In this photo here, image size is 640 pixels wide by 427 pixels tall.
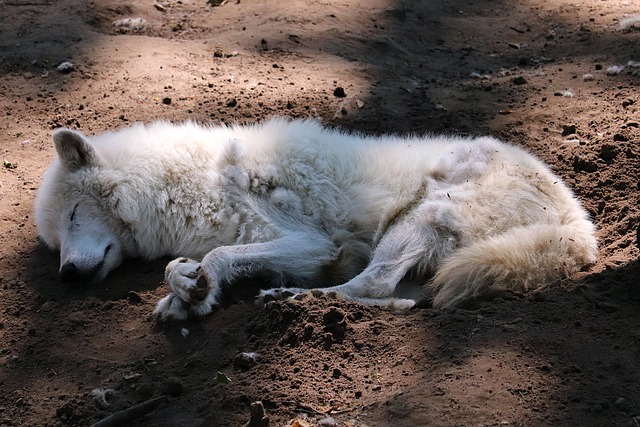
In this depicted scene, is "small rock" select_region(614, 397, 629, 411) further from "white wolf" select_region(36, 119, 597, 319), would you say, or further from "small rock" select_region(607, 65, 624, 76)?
"small rock" select_region(607, 65, 624, 76)

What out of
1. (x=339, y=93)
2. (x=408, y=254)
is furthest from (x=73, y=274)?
(x=339, y=93)

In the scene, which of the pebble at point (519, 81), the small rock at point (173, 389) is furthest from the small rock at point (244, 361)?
the pebble at point (519, 81)

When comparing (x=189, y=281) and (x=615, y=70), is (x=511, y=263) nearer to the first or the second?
(x=189, y=281)

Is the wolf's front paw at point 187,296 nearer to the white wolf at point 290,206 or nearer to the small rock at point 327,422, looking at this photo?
the white wolf at point 290,206

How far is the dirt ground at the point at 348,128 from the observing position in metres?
3.04

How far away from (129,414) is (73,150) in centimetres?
203

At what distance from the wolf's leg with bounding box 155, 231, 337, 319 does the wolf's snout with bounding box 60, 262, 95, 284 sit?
556 mm

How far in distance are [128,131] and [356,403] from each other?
2.72 metres

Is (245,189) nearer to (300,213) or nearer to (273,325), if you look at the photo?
(300,213)

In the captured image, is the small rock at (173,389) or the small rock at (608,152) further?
the small rock at (608,152)

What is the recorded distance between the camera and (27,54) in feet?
22.7

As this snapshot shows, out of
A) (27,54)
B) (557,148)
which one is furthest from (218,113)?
(557,148)

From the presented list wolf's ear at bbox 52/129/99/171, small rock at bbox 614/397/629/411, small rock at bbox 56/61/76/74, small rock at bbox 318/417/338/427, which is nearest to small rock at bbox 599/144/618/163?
small rock at bbox 614/397/629/411

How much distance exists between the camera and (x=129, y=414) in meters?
3.05
